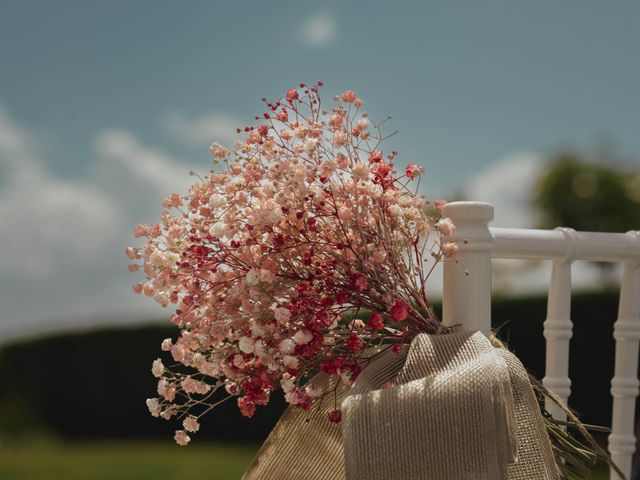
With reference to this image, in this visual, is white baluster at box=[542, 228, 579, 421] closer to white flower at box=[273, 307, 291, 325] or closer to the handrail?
the handrail

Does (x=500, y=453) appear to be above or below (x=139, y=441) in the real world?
above

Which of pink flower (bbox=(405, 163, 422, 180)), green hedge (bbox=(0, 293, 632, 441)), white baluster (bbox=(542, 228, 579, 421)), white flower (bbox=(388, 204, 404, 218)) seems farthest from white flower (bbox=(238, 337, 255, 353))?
green hedge (bbox=(0, 293, 632, 441))

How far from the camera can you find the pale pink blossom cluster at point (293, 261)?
1.45 m

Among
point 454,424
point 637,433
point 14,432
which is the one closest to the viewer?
point 454,424

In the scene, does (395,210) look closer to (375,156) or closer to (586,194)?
(375,156)

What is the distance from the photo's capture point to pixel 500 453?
1338 millimetres

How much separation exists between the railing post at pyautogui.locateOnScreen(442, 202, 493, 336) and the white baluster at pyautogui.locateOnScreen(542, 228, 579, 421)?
44 cm

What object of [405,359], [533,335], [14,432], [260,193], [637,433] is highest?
[260,193]

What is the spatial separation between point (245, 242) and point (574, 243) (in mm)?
1031

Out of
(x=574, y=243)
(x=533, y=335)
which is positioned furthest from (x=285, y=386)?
(x=533, y=335)

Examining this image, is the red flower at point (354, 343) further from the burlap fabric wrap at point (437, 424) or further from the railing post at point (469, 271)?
the railing post at point (469, 271)

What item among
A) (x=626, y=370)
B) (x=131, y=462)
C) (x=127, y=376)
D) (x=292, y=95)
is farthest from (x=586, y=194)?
(x=292, y=95)

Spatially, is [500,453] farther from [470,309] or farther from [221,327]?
[221,327]

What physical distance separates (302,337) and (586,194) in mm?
22891
